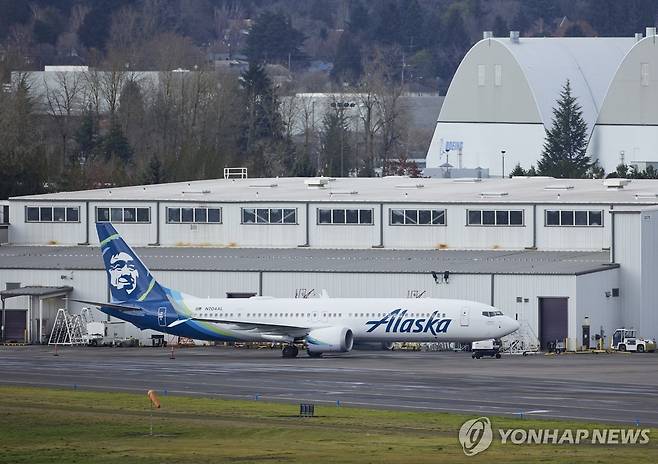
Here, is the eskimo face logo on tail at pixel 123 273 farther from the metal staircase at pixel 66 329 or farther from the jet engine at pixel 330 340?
the jet engine at pixel 330 340

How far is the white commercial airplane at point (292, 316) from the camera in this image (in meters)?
89.4

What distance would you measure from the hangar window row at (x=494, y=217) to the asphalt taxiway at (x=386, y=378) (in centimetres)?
1538

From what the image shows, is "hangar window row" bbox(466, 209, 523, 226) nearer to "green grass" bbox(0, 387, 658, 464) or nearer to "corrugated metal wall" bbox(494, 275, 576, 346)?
"corrugated metal wall" bbox(494, 275, 576, 346)

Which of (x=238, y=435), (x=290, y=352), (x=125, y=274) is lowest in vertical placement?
(x=238, y=435)

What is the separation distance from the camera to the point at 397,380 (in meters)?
76.9

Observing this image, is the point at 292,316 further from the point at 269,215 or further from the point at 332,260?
the point at 269,215

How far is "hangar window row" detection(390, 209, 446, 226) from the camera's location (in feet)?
355

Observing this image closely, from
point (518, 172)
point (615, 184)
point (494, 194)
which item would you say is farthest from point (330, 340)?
point (518, 172)

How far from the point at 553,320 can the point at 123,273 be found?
21.4 metres

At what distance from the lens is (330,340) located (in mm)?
90562

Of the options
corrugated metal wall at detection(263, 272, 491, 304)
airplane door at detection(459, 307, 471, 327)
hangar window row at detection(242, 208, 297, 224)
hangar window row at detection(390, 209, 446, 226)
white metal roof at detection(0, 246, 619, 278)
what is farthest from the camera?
hangar window row at detection(242, 208, 297, 224)

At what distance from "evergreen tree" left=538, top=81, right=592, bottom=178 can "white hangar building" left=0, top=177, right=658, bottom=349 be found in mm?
48098

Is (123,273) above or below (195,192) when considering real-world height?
below

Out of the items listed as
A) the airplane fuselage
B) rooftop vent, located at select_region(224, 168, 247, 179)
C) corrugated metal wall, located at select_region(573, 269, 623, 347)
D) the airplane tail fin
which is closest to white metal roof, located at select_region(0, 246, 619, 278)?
corrugated metal wall, located at select_region(573, 269, 623, 347)
